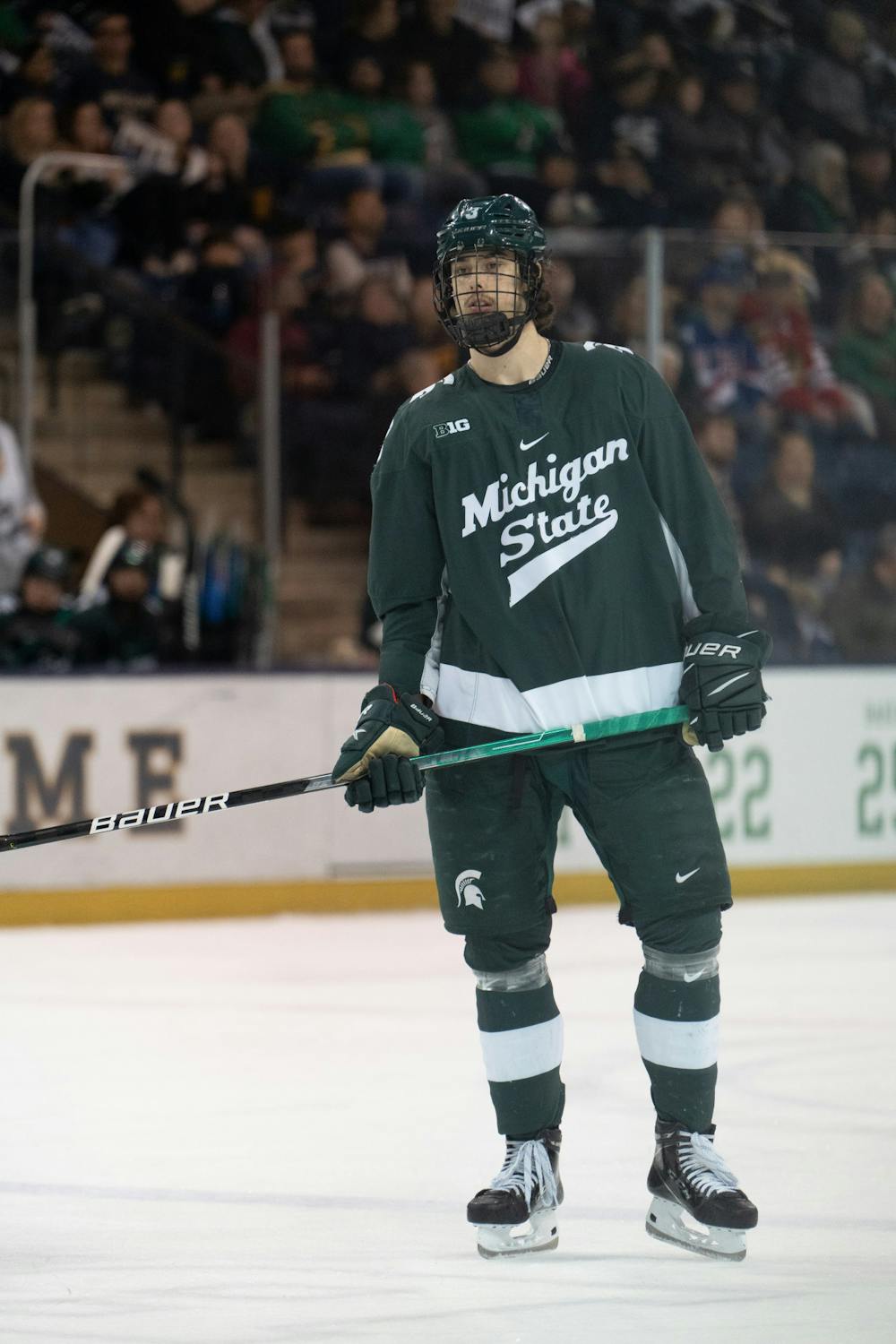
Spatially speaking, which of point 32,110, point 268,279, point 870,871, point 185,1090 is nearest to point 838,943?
point 870,871

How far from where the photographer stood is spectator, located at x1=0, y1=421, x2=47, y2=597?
6.47 m

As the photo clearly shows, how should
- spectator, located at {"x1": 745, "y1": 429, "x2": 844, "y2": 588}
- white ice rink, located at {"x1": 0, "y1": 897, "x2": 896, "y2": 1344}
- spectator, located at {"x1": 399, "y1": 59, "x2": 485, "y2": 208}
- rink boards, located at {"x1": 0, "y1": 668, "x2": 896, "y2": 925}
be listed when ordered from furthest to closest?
spectator, located at {"x1": 399, "y1": 59, "x2": 485, "y2": 208}, spectator, located at {"x1": 745, "y1": 429, "x2": 844, "y2": 588}, rink boards, located at {"x1": 0, "y1": 668, "x2": 896, "y2": 925}, white ice rink, located at {"x1": 0, "y1": 897, "x2": 896, "y2": 1344}

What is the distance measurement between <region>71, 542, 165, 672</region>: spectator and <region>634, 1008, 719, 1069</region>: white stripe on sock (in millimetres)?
3721

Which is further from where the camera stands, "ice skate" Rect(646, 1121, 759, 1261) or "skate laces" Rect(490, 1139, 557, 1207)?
"skate laces" Rect(490, 1139, 557, 1207)

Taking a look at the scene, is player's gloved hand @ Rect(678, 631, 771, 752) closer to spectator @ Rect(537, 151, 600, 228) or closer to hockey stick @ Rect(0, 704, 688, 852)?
hockey stick @ Rect(0, 704, 688, 852)

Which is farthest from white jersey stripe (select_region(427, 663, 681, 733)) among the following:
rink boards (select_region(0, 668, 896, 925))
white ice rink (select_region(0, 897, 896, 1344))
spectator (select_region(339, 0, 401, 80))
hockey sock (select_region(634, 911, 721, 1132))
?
spectator (select_region(339, 0, 401, 80))

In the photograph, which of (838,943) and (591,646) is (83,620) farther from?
(591,646)

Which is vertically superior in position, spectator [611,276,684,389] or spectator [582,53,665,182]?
spectator [582,53,665,182]

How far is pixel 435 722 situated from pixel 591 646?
24 cm

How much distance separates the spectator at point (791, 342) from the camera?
6.55 metres

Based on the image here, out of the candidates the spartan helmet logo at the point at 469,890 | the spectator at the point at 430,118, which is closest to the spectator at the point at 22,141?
the spectator at the point at 430,118

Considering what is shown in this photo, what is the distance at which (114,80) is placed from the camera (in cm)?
818

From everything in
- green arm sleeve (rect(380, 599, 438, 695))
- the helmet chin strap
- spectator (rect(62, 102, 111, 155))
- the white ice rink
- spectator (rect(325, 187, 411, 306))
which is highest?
spectator (rect(62, 102, 111, 155))

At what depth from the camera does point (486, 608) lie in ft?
8.77
